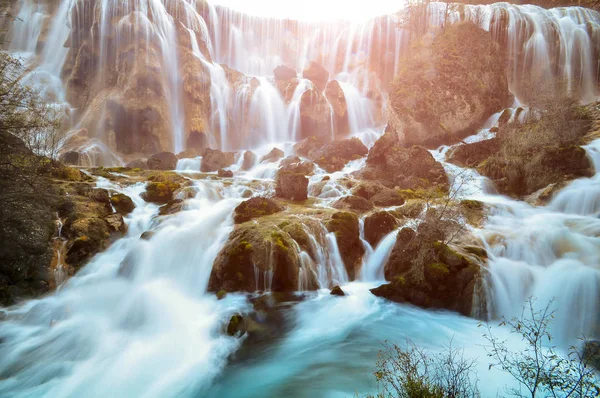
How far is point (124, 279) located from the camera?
1095cm

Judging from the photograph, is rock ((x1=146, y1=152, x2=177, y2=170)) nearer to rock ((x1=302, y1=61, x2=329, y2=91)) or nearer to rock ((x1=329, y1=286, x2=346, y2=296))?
rock ((x1=329, y1=286, x2=346, y2=296))

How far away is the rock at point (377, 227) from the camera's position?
42.8 feet

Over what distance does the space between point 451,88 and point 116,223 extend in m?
26.9

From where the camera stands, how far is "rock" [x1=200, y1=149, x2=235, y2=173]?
1035 inches

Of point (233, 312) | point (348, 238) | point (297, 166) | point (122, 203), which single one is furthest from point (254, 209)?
point (297, 166)

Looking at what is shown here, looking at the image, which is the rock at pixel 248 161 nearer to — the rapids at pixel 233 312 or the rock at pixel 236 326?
the rapids at pixel 233 312

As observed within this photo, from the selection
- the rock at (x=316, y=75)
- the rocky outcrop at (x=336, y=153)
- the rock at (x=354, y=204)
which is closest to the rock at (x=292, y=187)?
the rock at (x=354, y=204)

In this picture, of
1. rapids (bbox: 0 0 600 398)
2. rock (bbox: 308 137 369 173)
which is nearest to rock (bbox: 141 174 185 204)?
rapids (bbox: 0 0 600 398)

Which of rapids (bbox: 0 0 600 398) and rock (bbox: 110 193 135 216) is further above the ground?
rock (bbox: 110 193 135 216)

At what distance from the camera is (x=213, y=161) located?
1051 inches

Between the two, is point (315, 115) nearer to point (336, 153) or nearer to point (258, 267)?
point (336, 153)

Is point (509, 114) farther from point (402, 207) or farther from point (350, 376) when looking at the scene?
point (350, 376)

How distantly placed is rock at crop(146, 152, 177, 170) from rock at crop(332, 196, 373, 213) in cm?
1590

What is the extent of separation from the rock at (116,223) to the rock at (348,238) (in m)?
8.74
